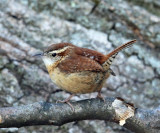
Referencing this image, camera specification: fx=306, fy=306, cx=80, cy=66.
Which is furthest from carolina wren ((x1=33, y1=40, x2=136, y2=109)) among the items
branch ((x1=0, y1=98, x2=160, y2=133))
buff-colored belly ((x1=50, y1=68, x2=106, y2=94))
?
branch ((x1=0, y1=98, x2=160, y2=133))

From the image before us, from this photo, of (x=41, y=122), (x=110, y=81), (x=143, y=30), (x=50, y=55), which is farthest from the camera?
(x=143, y=30)

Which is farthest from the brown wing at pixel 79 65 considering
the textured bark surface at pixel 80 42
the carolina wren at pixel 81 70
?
the textured bark surface at pixel 80 42

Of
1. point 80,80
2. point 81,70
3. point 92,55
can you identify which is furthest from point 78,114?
point 92,55

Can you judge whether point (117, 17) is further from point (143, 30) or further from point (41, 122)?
point (41, 122)

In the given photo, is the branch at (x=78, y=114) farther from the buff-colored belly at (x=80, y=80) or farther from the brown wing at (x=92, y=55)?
the brown wing at (x=92, y=55)

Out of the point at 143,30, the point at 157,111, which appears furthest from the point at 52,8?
the point at 157,111

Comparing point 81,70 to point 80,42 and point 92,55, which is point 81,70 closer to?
point 92,55
